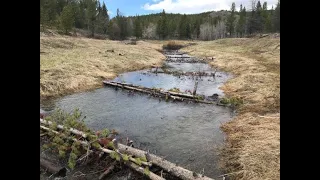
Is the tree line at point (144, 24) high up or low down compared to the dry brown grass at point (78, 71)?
up

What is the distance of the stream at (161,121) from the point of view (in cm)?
1131

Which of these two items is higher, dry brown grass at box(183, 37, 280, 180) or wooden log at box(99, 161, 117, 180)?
dry brown grass at box(183, 37, 280, 180)

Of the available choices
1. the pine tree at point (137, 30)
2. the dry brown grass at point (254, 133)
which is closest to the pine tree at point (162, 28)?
the pine tree at point (137, 30)

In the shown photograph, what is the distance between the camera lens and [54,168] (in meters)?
9.51

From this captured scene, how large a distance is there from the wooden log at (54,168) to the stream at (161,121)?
3.64 m

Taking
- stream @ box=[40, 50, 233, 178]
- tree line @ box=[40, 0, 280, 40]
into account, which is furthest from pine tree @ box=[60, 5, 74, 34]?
stream @ box=[40, 50, 233, 178]

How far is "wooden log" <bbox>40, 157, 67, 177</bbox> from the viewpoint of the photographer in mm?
9266

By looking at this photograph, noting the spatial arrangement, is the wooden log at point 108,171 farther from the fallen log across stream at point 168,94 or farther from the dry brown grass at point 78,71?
the dry brown grass at point 78,71

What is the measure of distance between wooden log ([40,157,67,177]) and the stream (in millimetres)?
3637

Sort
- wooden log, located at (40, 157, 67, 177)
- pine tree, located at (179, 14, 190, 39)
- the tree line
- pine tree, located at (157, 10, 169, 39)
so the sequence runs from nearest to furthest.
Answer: wooden log, located at (40, 157, 67, 177)
the tree line
pine tree, located at (157, 10, 169, 39)
pine tree, located at (179, 14, 190, 39)

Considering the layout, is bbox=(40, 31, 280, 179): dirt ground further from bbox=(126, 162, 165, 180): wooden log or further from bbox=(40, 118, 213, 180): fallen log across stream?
bbox=(126, 162, 165, 180): wooden log

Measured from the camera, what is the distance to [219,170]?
9.87 m

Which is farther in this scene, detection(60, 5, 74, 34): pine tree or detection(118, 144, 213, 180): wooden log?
detection(60, 5, 74, 34): pine tree
